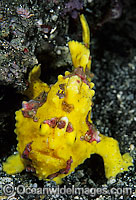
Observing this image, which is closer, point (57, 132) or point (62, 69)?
point (57, 132)

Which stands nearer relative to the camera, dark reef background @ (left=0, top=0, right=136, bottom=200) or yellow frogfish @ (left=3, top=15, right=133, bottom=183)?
yellow frogfish @ (left=3, top=15, right=133, bottom=183)

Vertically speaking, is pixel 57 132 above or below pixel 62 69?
below

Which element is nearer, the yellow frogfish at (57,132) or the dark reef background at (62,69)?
the yellow frogfish at (57,132)

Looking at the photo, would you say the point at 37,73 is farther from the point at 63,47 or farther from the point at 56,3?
the point at 56,3

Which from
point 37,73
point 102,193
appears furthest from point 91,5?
point 102,193
